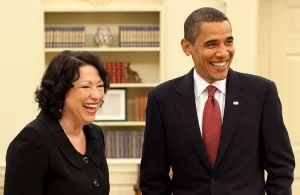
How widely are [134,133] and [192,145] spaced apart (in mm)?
3595

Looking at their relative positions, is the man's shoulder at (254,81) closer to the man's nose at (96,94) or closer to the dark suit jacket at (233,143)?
the dark suit jacket at (233,143)

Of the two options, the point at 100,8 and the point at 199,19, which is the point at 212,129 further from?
the point at 100,8

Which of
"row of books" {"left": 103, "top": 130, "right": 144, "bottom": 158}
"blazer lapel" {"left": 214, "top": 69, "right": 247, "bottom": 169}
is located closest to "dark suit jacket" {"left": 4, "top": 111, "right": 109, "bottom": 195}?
"blazer lapel" {"left": 214, "top": 69, "right": 247, "bottom": 169}

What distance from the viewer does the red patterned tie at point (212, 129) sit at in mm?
2303

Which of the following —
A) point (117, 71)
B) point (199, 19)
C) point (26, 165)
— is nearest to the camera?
point (26, 165)

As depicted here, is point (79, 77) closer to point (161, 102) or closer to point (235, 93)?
point (161, 102)

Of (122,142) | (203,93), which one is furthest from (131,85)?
(203,93)

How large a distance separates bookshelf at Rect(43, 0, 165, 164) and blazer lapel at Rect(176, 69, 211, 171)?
131 inches

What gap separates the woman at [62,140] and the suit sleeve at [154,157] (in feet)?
0.55

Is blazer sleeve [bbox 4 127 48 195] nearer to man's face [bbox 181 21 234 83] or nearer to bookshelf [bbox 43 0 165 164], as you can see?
man's face [bbox 181 21 234 83]

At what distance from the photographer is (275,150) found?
228 cm

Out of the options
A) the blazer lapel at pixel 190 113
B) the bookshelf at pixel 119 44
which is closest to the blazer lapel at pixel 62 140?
the blazer lapel at pixel 190 113

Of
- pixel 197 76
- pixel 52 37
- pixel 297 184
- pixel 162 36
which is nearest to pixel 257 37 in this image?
pixel 162 36

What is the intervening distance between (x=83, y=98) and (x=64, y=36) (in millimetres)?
3450
